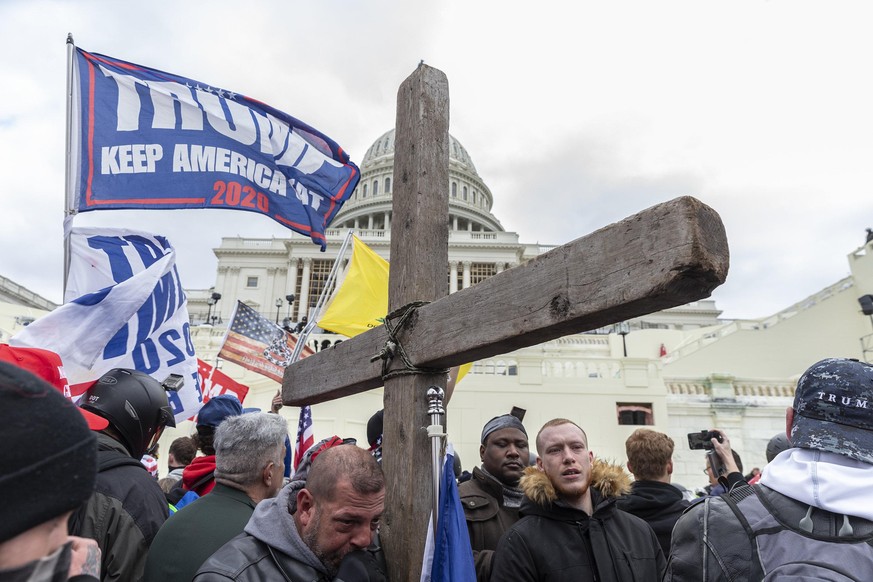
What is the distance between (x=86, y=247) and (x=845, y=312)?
28.0m

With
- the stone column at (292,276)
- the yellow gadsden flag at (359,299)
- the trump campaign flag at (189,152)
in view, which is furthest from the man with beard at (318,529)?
the stone column at (292,276)

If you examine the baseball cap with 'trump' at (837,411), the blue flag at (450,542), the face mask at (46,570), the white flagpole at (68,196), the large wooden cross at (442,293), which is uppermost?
the white flagpole at (68,196)

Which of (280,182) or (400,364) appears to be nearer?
(400,364)

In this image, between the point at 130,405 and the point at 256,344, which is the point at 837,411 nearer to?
the point at 130,405

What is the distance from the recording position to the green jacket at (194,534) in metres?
2.09

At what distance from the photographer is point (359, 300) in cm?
479

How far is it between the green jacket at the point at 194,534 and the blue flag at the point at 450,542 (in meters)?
0.79

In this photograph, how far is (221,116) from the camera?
4938 millimetres

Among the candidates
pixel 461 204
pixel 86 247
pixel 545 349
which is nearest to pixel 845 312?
pixel 545 349

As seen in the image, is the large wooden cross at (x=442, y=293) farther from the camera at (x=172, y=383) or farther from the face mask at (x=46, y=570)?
the face mask at (x=46, y=570)

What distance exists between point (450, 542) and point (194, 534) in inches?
38.5

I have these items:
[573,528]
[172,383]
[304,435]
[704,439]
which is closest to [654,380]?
[304,435]

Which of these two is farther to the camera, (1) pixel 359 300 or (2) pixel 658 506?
(1) pixel 359 300

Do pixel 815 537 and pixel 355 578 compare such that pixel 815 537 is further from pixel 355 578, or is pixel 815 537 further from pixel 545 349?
pixel 545 349
